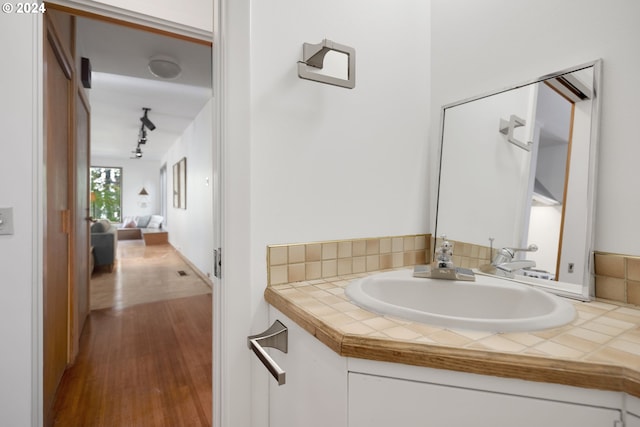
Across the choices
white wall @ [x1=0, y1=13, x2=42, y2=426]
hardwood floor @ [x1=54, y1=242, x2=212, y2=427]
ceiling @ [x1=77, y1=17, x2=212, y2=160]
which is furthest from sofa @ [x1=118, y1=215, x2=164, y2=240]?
white wall @ [x1=0, y1=13, x2=42, y2=426]

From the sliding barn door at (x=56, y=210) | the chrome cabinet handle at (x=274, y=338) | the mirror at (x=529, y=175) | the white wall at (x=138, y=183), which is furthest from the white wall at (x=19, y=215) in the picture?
the white wall at (x=138, y=183)

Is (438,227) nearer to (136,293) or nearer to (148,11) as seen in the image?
(148,11)

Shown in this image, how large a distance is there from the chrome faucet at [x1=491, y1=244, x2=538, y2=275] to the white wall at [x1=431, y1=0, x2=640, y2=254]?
0.60 ft

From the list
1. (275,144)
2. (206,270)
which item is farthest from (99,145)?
(275,144)

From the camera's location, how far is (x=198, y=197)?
4.76m

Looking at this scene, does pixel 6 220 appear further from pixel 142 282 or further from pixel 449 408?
pixel 142 282

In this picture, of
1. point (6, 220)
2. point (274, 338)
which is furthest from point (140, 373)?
point (274, 338)

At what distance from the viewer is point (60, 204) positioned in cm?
182

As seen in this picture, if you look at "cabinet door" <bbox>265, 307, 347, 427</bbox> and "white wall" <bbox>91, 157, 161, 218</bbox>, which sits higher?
"white wall" <bbox>91, 157, 161, 218</bbox>

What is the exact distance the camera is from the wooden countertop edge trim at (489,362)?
1.73 feet

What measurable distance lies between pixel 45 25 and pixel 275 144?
1.35 metres

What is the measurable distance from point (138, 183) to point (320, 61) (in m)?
11.1

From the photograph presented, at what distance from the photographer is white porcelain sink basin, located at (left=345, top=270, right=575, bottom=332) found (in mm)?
857

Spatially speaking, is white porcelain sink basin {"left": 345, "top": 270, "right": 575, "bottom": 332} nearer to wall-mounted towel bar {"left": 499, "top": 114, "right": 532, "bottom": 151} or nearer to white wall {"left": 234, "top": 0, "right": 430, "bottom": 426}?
white wall {"left": 234, "top": 0, "right": 430, "bottom": 426}
